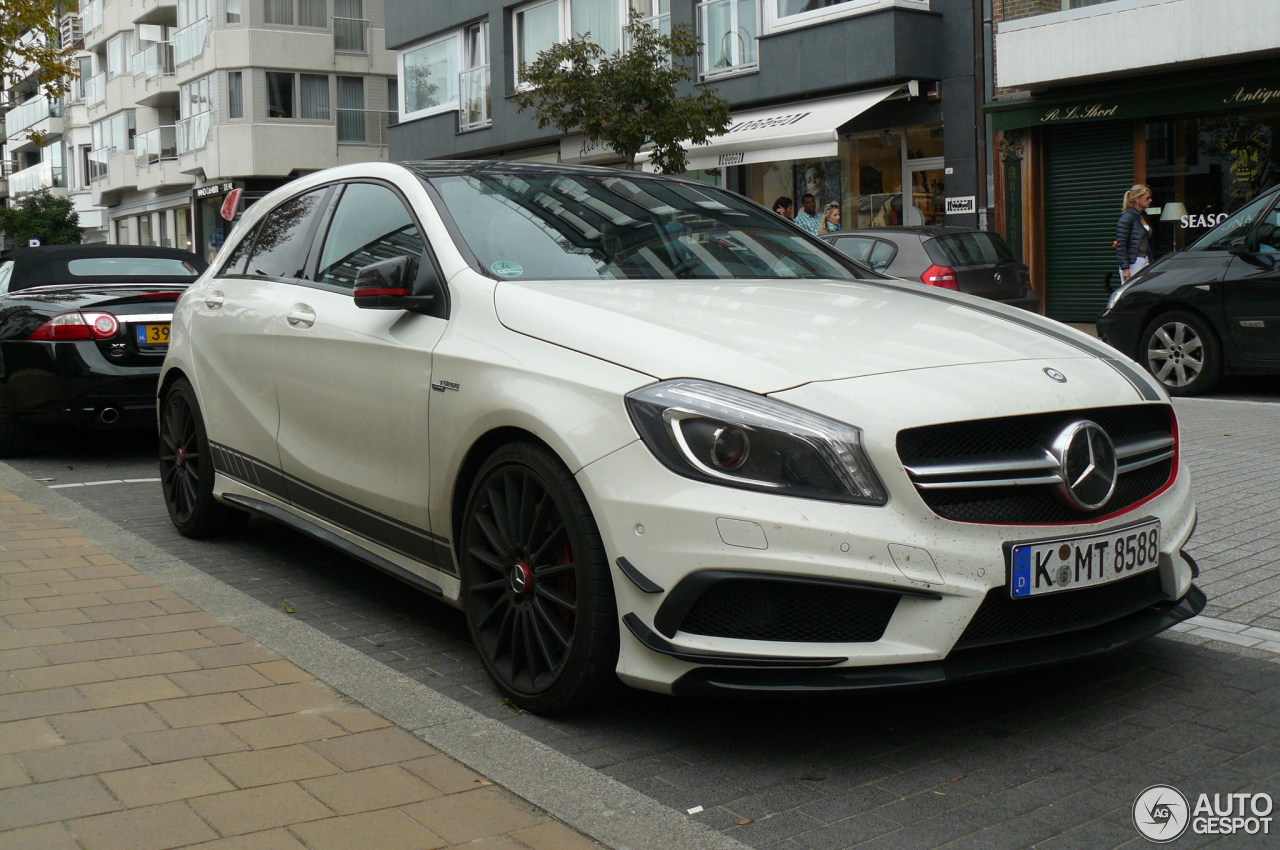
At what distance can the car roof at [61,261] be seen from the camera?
9.73m

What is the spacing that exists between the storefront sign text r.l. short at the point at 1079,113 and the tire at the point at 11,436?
14818 mm

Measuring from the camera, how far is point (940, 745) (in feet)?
11.7

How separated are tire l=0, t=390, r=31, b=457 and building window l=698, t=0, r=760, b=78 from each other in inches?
621

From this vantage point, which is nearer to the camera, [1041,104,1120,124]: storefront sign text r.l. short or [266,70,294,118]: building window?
[1041,104,1120,124]: storefront sign text r.l. short

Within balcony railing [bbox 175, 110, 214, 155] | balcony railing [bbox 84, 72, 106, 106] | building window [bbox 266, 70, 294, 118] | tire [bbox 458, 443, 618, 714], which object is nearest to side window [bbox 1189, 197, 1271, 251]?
tire [bbox 458, 443, 618, 714]

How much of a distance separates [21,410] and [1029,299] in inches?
414

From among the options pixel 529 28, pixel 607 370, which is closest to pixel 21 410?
pixel 607 370

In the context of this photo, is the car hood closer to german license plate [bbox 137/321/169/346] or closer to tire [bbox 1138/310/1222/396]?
german license plate [bbox 137/321/169/346]

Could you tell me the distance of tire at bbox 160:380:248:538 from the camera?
613cm

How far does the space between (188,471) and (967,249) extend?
1003 cm

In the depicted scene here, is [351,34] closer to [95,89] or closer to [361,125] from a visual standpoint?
[361,125]

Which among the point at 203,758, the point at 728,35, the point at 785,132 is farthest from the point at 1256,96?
the point at 203,758

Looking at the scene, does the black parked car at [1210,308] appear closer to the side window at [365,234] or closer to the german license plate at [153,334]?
the german license plate at [153,334]

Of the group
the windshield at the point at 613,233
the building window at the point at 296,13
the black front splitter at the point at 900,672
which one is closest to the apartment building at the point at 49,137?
the building window at the point at 296,13
